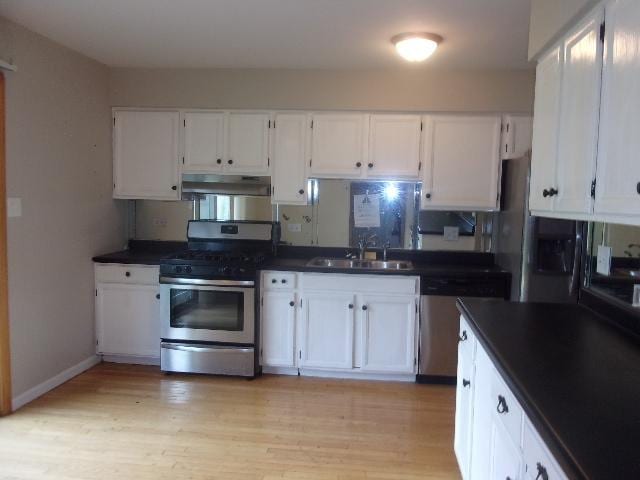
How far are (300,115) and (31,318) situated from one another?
242 cm

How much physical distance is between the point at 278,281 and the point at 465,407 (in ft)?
5.85

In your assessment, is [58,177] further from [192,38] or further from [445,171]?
[445,171]

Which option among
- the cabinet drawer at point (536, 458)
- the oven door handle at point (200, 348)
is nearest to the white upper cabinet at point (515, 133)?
the oven door handle at point (200, 348)

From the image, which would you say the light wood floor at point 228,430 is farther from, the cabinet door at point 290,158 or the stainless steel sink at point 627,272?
the cabinet door at point 290,158

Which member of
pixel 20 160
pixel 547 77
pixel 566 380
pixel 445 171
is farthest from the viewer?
pixel 445 171

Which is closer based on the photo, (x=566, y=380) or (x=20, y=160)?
(x=566, y=380)

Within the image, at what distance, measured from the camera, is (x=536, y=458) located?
121 cm

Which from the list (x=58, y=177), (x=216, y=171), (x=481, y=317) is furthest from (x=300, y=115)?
(x=481, y=317)

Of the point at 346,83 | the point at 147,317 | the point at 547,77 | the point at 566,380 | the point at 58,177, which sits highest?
the point at 346,83

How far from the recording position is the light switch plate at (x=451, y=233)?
→ 394 centimetres

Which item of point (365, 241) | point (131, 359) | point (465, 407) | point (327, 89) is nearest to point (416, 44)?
point (327, 89)

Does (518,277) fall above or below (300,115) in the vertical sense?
below

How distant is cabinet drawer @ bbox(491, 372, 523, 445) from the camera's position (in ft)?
4.57

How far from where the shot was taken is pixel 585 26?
5.61 ft
